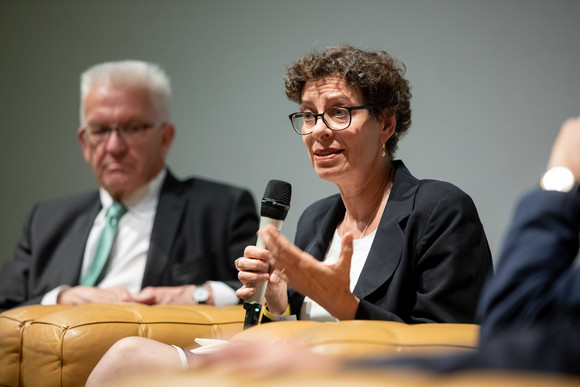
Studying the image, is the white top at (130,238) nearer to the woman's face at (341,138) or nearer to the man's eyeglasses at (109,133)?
the man's eyeglasses at (109,133)

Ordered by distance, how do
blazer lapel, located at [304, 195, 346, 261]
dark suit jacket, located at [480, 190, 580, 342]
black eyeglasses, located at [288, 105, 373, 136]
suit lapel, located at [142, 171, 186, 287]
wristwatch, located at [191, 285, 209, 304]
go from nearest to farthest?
dark suit jacket, located at [480, 190, 580, 342], black eyeglasses, located at [288, 105, 373, 136], blazer lapel, located at [304, 195, 346, 261], wristwatch, located at [191, 285, 209, 304], suit lapel, located at [142, 171, 186, 287]

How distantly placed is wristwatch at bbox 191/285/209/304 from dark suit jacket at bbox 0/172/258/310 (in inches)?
8.5

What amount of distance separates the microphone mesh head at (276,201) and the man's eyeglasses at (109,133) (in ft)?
5.60

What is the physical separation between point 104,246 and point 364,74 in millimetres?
1651

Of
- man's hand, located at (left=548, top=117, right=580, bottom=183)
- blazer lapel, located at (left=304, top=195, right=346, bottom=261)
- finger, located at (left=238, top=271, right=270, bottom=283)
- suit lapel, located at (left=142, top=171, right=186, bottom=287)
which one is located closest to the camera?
man's hand, located at (left=548, top=117, right=580, bottom=183)

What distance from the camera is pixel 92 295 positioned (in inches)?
104

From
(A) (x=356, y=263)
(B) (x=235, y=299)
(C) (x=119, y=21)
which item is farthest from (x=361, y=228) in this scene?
(C) (x=119, y=21)

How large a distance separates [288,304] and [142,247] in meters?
Answer: 1.30

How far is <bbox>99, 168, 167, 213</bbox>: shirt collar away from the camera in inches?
126

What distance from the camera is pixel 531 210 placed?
93 cm

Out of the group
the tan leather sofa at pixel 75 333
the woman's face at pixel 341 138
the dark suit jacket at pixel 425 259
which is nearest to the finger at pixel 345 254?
the dark suit jacket at pixel 425 259

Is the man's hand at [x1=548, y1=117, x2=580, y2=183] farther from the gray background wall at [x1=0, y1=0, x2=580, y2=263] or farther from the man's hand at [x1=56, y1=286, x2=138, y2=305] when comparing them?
the man's hand at [x1=56, y1=286, x2=138, y2=305]

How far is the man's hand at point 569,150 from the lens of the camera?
0.96m

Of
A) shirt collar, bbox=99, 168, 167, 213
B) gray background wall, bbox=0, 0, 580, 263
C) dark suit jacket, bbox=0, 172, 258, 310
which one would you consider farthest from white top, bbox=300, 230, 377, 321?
shirt collar, bbox=99, 168, 167, 213
